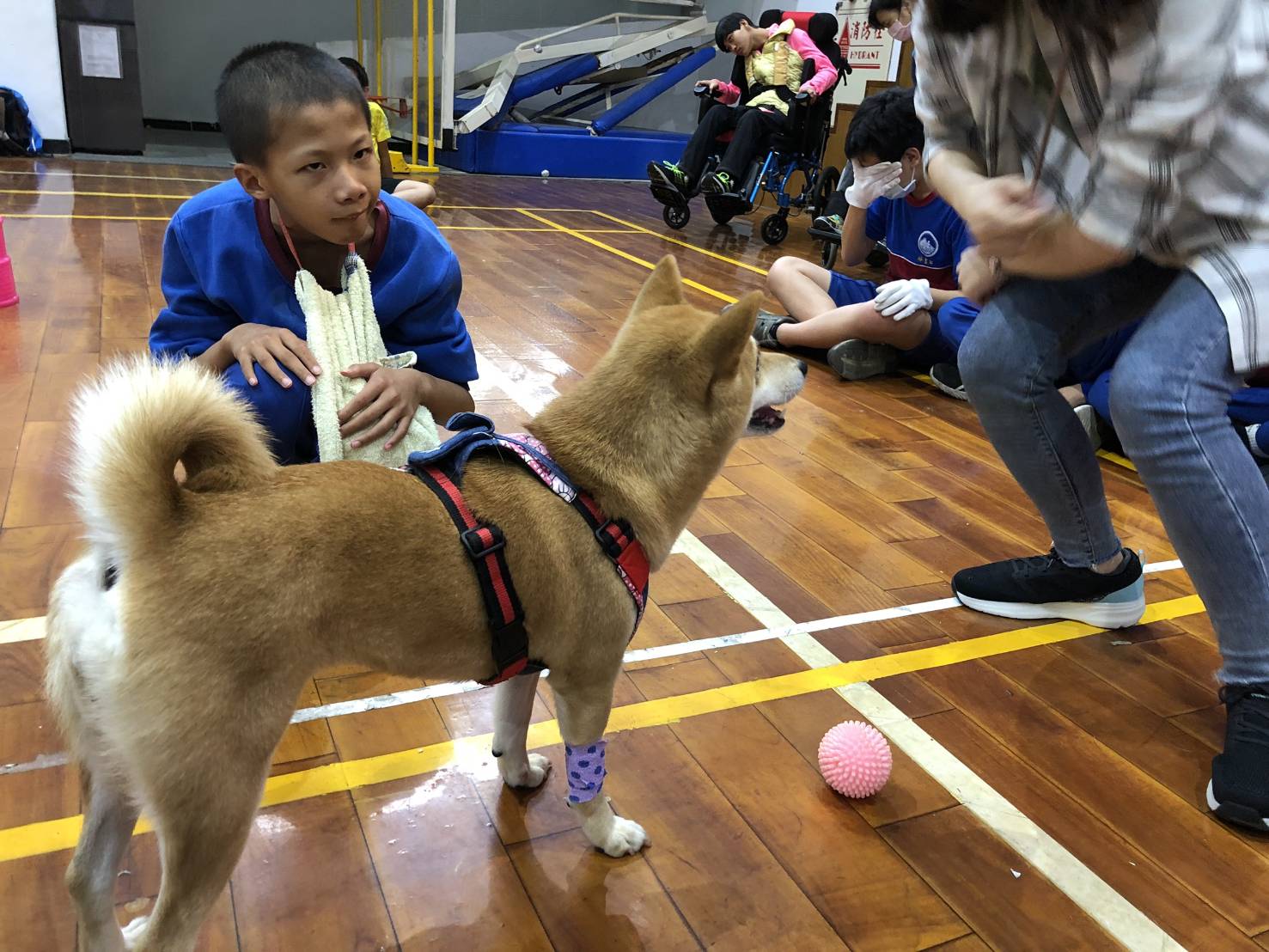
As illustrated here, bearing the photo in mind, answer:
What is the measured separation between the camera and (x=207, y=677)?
3.51ft

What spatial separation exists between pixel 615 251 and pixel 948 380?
3.24m

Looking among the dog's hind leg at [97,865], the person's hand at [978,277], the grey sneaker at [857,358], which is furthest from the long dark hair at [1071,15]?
the grey sneaker at [857,358]

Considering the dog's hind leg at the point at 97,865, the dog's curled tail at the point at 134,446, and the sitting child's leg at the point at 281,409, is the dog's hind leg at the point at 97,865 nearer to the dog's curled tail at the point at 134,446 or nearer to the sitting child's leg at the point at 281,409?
the dog's curled tail at the point at 134,446

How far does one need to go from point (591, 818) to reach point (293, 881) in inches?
19.5

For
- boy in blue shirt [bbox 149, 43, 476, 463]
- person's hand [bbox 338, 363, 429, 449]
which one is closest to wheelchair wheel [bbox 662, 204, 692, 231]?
boy in blue shirt [bbox 149, 43, 476, 463]

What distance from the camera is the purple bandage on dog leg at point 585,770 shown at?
144 centimetres

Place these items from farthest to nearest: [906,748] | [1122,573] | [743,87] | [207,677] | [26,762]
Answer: [743,87]
[1122,573]
[906,748]
[26,762]
[207,677]

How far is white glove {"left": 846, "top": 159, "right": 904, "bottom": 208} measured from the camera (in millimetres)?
4285

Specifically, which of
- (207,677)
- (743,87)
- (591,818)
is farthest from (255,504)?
(743,87)

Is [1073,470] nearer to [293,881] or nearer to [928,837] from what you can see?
[928,837]

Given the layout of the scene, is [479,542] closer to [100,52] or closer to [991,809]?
[991,809]

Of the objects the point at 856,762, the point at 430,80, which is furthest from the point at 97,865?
the point at 430,80

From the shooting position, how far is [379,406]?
182 cm

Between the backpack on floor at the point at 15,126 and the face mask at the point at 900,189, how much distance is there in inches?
332
